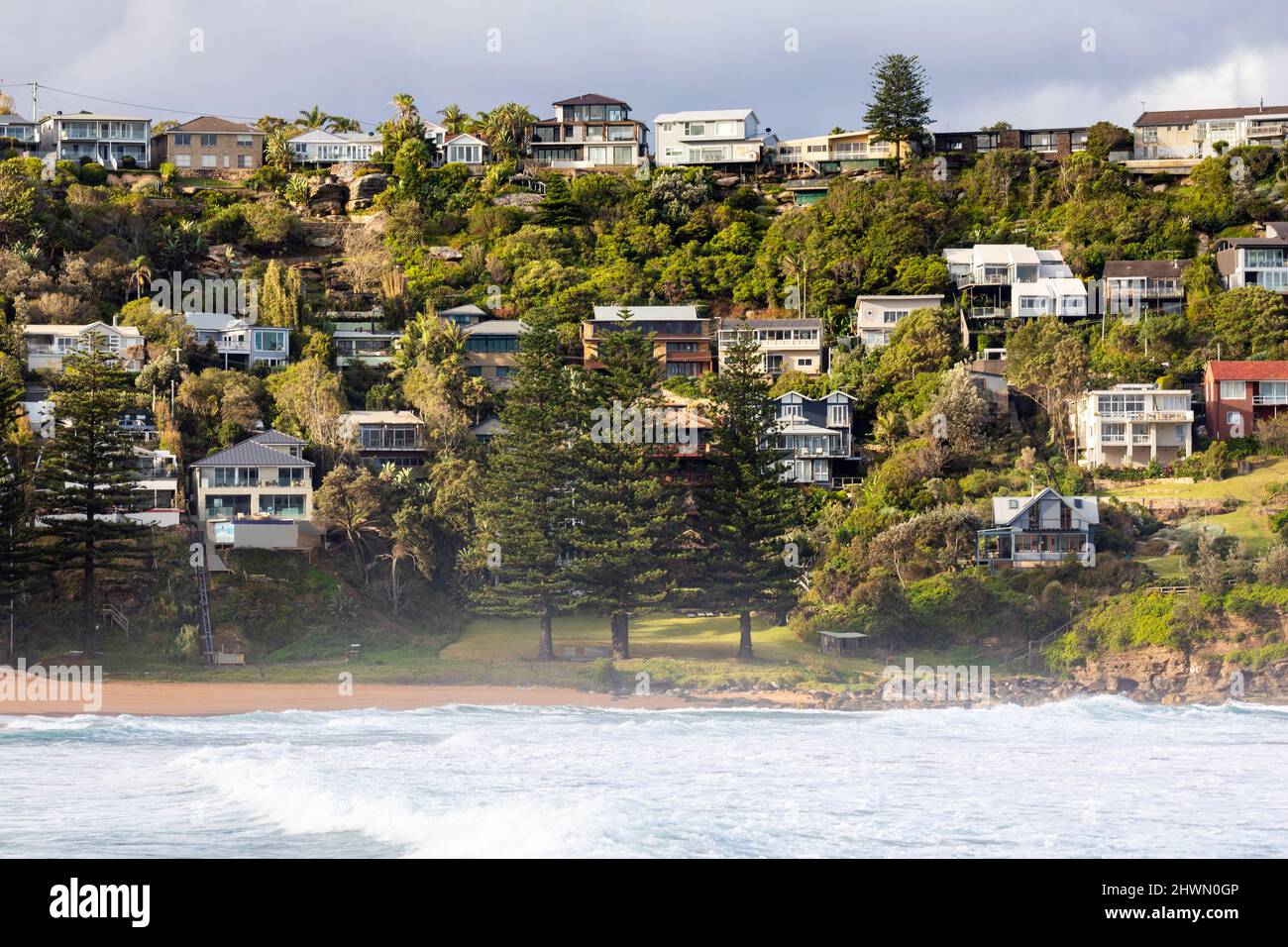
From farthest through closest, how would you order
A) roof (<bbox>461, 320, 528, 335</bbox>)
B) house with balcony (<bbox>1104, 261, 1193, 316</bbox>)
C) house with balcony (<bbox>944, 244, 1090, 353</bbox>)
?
house with balcony (<bbox>1104, 261, 1193, 316</bbox>), house with balcony (<bbox>944, 244, 1090, 353</bbox>), roof (<bbox>461, 320, 528, 335</bbox>)

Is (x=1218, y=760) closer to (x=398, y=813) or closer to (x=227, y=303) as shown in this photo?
(x=398, y=813)

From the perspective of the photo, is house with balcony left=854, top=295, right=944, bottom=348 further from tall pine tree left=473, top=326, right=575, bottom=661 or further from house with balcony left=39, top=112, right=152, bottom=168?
house with balcony left=39, top=112, right=152, bottom=168

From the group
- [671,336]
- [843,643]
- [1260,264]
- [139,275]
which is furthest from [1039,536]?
[139,275]

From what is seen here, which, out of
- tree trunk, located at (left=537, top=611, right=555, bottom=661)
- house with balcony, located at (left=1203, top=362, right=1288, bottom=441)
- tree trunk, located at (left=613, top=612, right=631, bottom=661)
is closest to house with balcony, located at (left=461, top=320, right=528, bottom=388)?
tree trunk, located at (left=537, top=611, right=555, bottom=661)

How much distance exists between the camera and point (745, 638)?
4525 centimetres

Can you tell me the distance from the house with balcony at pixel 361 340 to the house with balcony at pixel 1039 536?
27470 millimetres

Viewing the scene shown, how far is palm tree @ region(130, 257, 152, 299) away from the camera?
238 ft

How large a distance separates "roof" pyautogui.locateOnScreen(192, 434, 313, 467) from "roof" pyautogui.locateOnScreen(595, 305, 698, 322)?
21.6 metres

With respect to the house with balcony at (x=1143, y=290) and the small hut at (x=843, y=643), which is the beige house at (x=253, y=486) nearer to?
the small hut at (x=843, y=643)

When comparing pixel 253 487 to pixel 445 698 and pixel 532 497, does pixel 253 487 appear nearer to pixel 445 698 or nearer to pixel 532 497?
pixel 532 497

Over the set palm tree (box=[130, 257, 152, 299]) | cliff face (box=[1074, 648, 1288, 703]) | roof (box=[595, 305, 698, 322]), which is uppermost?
palm tree (box=[130, 257, 152, 299])

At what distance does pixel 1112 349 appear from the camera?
64500 mm

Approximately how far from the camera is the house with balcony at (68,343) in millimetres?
60969

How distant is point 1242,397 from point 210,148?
6240 centimetres
